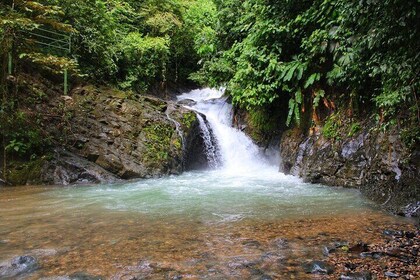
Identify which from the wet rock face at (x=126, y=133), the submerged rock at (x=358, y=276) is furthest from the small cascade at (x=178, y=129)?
the submerged rock at (x=358, y=276)

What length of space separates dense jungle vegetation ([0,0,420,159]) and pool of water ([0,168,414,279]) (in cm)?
208

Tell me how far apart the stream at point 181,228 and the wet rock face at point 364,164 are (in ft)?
1.22

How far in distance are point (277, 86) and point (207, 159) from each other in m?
3.88

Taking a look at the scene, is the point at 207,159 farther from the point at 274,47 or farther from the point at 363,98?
the point at 363,98

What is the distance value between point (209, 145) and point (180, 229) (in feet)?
26.2

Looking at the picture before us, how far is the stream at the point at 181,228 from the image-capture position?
10.6 ft

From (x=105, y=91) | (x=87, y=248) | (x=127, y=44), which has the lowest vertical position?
(x=87, y=248)

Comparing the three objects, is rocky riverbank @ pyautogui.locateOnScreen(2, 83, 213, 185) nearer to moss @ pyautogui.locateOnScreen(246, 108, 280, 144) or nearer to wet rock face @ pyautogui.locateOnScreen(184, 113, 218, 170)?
wet rock face @ pyautogui.locateOnScreen(184, 113, 218, 170)

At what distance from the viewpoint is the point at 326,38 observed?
825 cm

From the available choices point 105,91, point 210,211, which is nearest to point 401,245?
point 210,211

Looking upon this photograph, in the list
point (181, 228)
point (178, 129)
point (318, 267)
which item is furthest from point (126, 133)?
point (318, 267)

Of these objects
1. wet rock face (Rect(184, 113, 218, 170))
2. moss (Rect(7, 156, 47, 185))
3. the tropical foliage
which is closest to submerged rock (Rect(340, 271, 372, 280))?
the tropical foliage

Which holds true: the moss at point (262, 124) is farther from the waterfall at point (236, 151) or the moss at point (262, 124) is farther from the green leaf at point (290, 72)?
the green leaf at point (290, 72)

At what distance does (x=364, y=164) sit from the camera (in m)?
7.56
